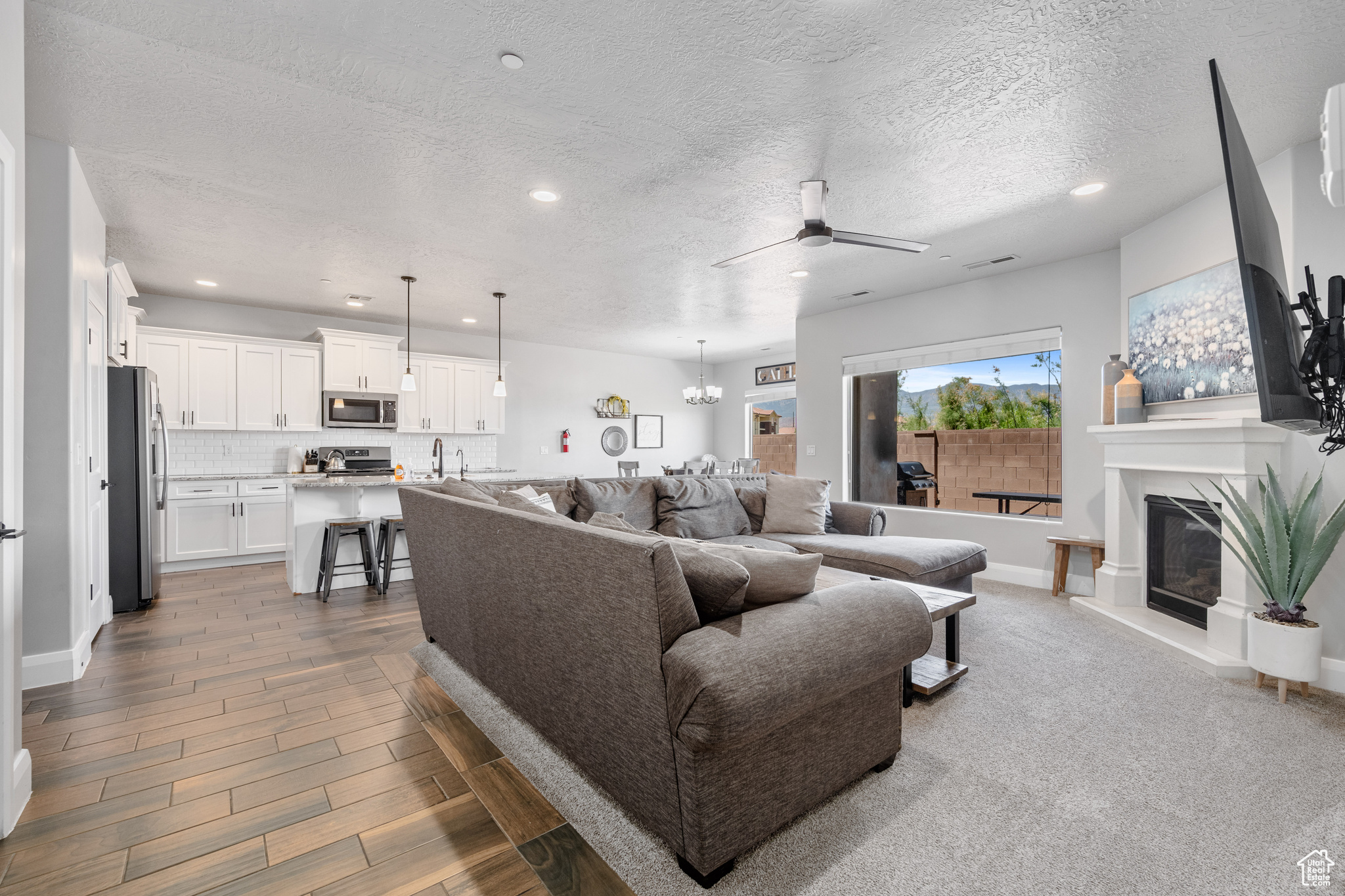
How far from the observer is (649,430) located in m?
9.19

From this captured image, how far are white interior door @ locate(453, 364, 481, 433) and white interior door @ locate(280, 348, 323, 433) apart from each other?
54.9 inches

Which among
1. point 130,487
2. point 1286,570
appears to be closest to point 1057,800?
point 1286,570

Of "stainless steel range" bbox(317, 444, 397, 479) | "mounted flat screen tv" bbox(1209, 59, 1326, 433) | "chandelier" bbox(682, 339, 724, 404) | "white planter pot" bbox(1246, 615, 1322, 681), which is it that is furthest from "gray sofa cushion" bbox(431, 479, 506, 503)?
"chandelier" bbox(682, 339, 724, 404)

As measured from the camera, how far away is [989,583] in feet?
16.0

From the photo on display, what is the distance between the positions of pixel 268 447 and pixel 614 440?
14.0 ft

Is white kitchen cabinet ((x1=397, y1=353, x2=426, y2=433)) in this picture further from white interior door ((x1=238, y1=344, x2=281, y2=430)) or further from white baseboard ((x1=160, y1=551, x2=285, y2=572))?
white baseboard ((x1=160, y1=551, x2=285, y2=572))

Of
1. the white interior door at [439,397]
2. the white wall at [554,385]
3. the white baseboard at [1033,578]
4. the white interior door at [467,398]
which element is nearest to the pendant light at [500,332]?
the white wall at [554,385]

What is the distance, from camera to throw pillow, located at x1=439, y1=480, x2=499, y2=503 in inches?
109

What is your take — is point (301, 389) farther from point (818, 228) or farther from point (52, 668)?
point (818, 228)

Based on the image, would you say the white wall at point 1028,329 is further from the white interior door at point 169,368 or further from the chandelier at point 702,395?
the white interior door at point 169,368

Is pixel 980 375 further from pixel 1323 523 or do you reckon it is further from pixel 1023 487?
pixel 1323 523

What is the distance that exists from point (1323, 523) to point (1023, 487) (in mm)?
2233

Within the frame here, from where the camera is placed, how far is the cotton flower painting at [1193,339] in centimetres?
322

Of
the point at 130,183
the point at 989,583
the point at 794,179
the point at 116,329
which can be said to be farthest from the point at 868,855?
the point at 116,329
